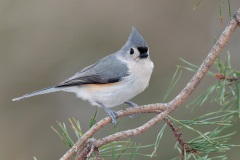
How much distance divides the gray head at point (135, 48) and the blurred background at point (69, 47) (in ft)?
3.39

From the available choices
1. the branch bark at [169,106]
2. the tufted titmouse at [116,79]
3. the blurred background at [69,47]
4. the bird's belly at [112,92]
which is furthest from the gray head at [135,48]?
the blurred background at [69,47]

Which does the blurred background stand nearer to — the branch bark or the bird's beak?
the bird's beak

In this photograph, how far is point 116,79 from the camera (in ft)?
7.06

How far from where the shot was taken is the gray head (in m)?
2.13

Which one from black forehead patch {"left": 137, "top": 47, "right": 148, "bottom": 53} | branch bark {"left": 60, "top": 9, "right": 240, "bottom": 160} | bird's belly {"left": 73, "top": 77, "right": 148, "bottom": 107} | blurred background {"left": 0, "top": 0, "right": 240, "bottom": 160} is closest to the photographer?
branch bark {"left": 60, "top": 9, "right": 240, "bottom": 160}

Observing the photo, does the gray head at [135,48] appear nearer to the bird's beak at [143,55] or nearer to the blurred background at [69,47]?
the bird's beak at [143,55]

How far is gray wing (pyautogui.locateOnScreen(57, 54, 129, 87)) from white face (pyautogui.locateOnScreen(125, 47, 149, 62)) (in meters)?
0.06

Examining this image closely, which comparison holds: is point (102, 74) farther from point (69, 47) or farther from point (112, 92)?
point (69, 47)

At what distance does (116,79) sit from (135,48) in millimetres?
175

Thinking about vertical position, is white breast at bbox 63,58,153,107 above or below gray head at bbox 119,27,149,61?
below

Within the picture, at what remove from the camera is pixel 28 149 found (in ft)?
11.6

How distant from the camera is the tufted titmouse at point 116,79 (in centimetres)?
208

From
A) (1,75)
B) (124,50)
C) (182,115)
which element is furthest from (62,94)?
(124,50)

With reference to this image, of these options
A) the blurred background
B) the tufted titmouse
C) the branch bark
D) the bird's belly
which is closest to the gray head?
the tufted titmouse
